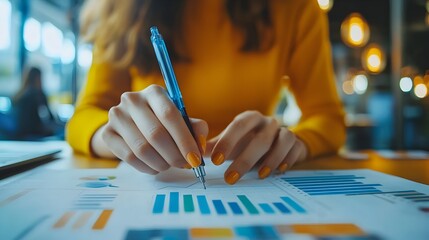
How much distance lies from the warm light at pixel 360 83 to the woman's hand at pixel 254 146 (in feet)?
13.2

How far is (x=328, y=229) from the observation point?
21cm

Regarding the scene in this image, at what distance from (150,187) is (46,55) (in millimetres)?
2695

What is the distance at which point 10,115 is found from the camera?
178 centimetres

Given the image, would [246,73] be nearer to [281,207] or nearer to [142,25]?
[142,25]

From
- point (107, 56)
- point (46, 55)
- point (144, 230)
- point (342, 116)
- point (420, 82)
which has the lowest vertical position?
point (144, 230)

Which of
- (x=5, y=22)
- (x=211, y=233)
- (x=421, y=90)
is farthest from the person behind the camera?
(x=421, y=90)

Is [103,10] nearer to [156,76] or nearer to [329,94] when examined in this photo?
[156,76]

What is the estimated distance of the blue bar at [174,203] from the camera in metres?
0.25

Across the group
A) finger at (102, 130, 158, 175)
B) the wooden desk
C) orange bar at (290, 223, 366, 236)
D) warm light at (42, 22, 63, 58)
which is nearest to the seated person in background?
warm light at (42, 22, 63, 58)

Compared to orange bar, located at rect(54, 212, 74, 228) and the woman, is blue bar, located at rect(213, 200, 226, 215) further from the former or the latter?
the woman

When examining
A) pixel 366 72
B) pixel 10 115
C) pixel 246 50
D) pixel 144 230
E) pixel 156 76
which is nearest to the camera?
pixel 144 230

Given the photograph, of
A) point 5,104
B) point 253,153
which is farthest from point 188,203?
point 5,104

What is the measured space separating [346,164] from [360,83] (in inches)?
155

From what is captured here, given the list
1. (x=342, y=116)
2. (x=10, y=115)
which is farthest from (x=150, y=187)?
A: (x=10, y=115)
